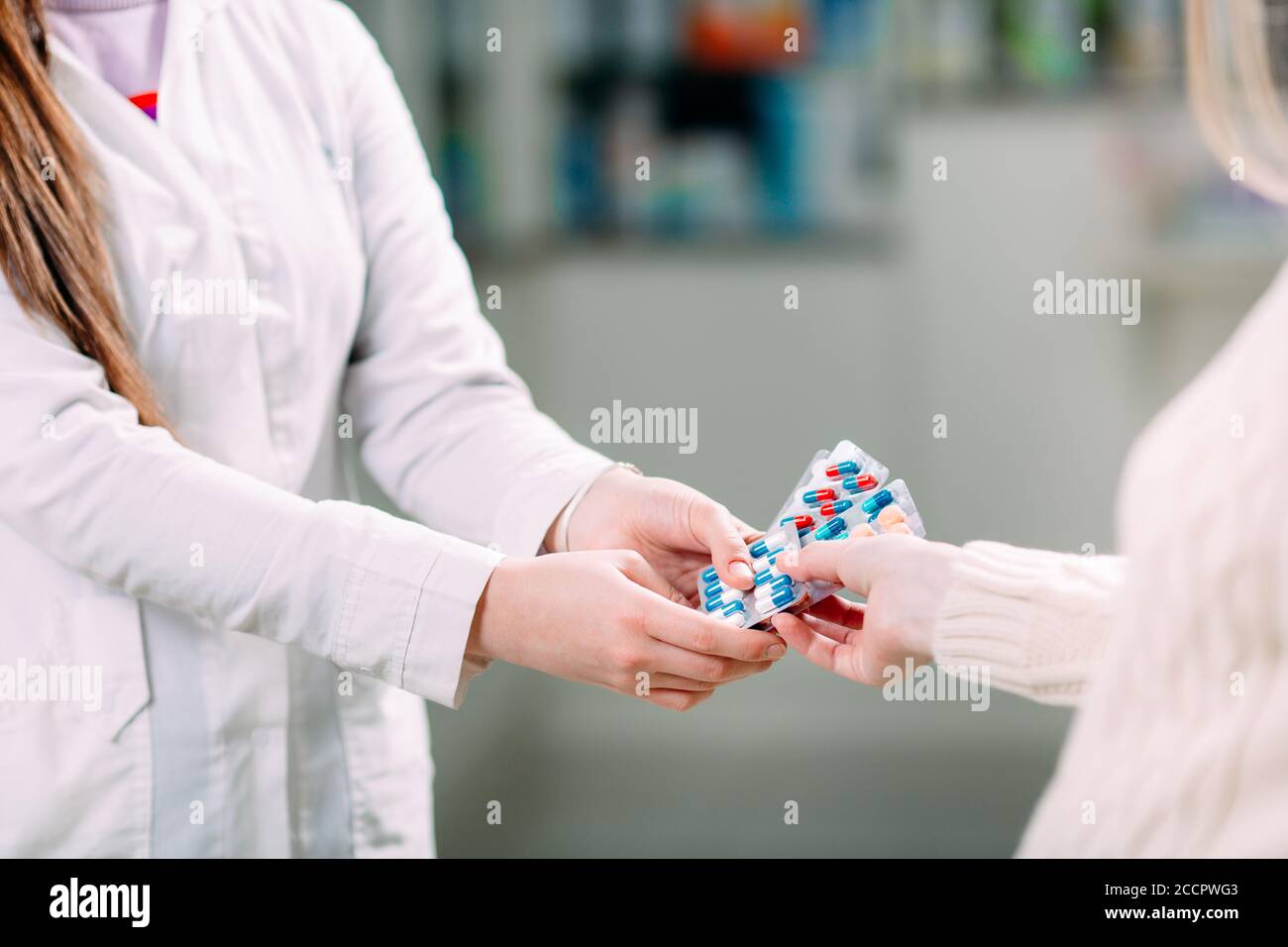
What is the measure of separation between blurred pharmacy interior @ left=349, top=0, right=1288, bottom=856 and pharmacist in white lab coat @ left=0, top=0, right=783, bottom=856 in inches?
51.2

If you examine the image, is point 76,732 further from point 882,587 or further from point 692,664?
point 882,587

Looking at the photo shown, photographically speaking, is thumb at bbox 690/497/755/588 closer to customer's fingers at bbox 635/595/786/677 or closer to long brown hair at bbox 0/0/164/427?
customer's fingers at bbox 635/595/786/677

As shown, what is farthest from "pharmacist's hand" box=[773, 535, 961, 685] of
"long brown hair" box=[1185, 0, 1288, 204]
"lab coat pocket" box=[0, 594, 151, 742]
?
"lab coat pocket" box=[0, 594, 151, 742]

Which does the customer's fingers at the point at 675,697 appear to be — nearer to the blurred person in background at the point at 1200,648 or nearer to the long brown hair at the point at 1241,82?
the blurred person in background at the point at 1200,648

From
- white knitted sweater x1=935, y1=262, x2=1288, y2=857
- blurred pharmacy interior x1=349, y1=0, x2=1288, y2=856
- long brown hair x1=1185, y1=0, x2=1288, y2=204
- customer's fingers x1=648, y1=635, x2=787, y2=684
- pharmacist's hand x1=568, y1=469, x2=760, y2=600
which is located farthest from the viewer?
blurred pharmacy interior x1=349, y1=0, x2=1288, y2=856

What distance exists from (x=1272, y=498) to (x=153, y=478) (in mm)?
647

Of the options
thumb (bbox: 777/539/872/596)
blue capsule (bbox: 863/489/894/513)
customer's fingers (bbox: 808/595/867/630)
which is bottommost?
customer's fingers (bbox: 808/595/867/630)

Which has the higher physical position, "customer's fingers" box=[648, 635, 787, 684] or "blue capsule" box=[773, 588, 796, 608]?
"blue capsule" box=[773, 588, 796, 608]

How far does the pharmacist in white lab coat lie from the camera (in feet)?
2.68

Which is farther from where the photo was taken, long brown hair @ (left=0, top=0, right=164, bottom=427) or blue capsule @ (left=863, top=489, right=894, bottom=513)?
blue capsule @ (left=863, top=489, right=894, bottom=513)

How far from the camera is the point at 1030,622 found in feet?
2.64

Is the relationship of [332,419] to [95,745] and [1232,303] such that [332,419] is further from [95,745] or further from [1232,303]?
[1232,303]

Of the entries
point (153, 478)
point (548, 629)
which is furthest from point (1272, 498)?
point (153, 478)

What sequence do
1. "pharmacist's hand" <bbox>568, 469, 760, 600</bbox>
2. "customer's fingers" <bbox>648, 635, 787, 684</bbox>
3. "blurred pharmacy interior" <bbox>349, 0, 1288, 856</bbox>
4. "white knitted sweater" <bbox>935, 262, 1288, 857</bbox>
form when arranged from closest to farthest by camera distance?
→ "white knitted sweater" <bbox>935, 262, 1288, 857</bbox>
"customer's fingers" <bbox>648, 635, 787, 684</bbox>
"pharmacist's hand" <bbox>568, 469, 760, 600</bbox>
"blurred pharmacy interior" <bbox>349, 0, 1288, 856</bbox>
